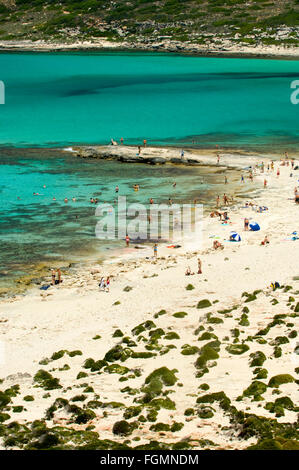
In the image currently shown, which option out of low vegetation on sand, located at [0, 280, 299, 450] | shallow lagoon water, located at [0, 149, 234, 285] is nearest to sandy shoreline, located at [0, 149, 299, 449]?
low vegetation on sand, located at [0, 280, 299, 450]

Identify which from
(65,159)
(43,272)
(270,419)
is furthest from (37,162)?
(270,419)

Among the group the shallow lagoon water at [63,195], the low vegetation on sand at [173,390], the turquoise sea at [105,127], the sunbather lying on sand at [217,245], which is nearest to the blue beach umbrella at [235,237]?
the sunbather lying on sand at [217,245]

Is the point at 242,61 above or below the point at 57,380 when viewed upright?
above

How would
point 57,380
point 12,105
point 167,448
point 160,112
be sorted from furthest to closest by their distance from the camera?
point 12,105, point 160,112, point 57,380, point 167,448

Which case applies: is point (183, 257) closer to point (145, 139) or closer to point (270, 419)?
point (270, 419)

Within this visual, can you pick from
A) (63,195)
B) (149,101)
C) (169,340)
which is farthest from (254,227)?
(149,101)

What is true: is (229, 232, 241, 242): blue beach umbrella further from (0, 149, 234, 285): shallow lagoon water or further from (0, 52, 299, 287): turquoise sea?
(0, 52, 299, 287): turquoise sea

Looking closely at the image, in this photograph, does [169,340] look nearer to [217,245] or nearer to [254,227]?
[217,245]
